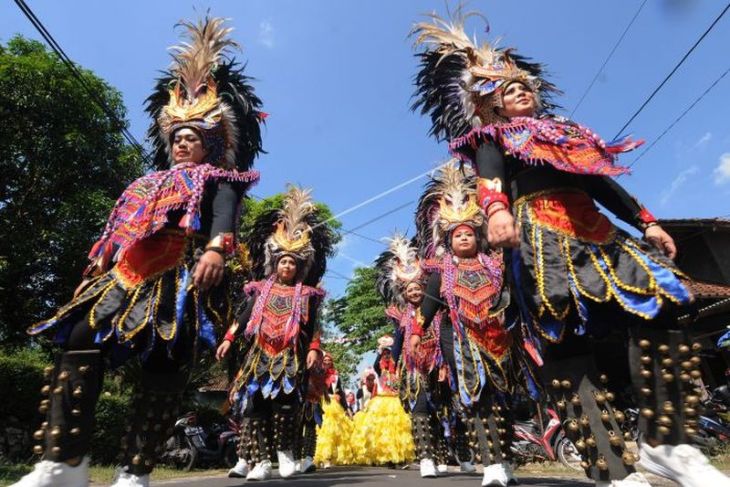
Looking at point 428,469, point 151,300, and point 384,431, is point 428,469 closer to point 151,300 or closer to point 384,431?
point 384,431

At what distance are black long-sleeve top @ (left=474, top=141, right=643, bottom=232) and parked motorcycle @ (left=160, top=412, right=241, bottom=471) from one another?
810 cm

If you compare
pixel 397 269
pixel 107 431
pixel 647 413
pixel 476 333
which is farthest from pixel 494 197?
pixel 107 431

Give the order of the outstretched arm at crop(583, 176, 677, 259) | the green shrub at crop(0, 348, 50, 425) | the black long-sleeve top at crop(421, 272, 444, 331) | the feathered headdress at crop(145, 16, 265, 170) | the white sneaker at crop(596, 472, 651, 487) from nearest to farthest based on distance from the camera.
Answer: the white sneaker at crop(596, 472, 651, 487) → the outstretched arm at crop(583, 176, 677, 259) → the feathered headdress at crop(145, 16, 265, 170) → the black long-sleeve top at crop(421, 272, 444, 331) → the green shrub at crop(0, 348, 50, 425)

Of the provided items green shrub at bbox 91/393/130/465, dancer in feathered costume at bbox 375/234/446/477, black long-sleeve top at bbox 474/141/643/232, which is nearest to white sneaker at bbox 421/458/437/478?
dancer in feathered costume at bbox 375/234/446/477

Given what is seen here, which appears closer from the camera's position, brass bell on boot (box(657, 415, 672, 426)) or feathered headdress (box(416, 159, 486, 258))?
brass bell on boot (box(657, 415, 672, 426))

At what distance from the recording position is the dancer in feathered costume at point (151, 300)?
7.79 feet

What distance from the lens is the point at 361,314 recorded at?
24.1 meters

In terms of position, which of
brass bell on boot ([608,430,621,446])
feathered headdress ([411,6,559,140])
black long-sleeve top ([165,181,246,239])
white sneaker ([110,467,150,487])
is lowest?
white sneaker ([110,467,150,487])

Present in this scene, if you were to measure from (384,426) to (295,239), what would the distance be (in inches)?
168

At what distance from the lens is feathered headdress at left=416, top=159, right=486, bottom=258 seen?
188 inches

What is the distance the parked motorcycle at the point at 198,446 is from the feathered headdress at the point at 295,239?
163 inches

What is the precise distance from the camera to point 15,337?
35.4ft

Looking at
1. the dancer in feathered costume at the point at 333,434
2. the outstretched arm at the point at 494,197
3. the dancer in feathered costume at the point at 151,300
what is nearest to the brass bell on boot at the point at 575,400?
the outstretched arm at the point at 494,197

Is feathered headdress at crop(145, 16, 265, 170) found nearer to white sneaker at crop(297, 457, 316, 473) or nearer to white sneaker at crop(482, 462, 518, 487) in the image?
white sneaker at crop(482, 462, 518, 487)
